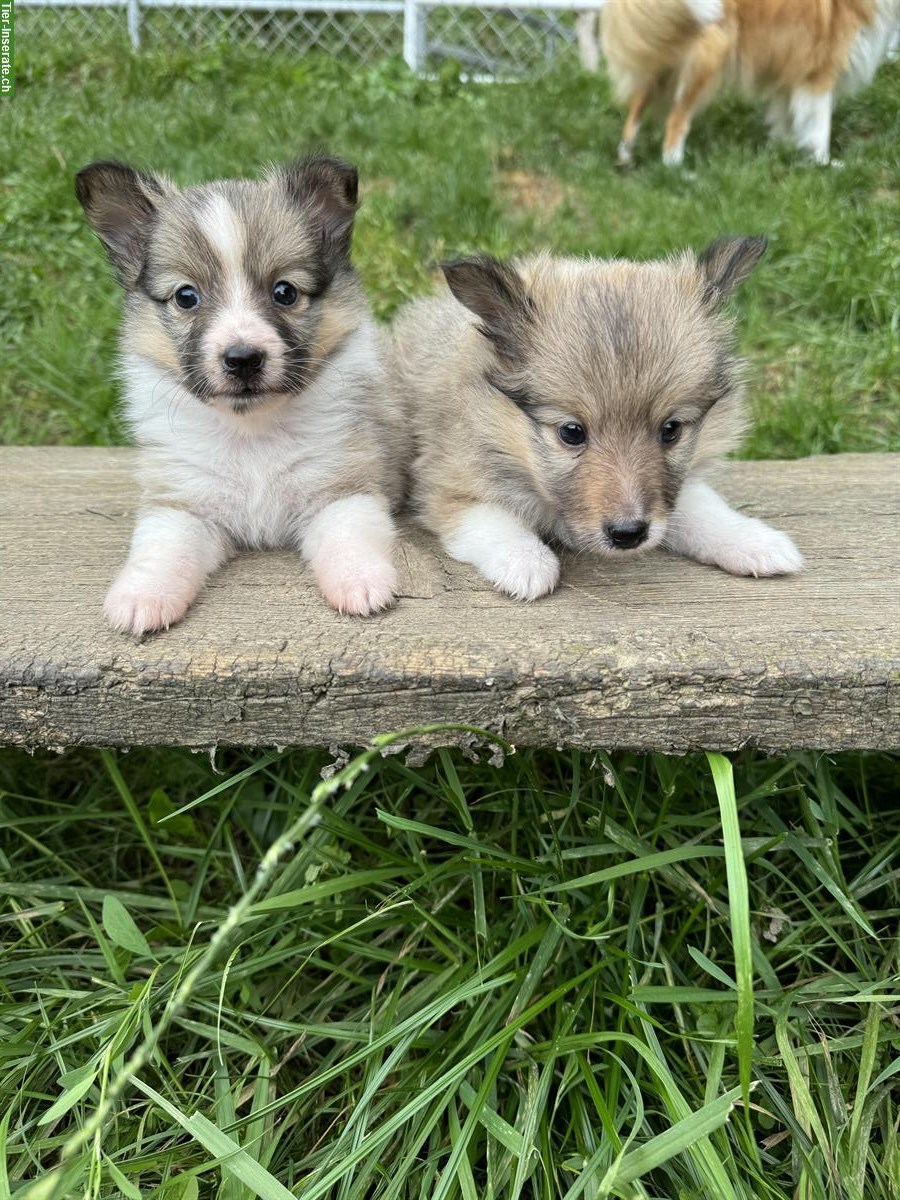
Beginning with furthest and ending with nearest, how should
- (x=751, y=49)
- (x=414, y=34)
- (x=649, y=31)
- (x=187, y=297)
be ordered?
(x=414, y=34) < (x=751, y=49) < (x=649, y=31) < (x=187, y=297)

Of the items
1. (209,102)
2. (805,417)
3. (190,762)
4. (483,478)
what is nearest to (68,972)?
(190,762)

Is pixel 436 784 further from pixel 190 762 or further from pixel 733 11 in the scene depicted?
pixel 733 11

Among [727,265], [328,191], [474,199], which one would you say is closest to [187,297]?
[328,191]

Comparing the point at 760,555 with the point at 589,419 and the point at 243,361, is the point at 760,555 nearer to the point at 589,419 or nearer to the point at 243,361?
the point at 589,419

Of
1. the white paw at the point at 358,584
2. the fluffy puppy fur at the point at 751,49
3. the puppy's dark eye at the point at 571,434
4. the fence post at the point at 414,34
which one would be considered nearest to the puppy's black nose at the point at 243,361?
the white paw at the point at 358,584

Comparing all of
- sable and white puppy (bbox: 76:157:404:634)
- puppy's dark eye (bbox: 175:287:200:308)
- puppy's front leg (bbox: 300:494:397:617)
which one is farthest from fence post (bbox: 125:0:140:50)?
puppy's front leg (bbox: 300:494:397:617)

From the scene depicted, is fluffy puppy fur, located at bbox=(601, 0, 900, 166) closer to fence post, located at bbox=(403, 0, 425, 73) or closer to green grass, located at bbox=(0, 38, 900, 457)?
green grass, located at bbox=(0, 38, 900, 457)
